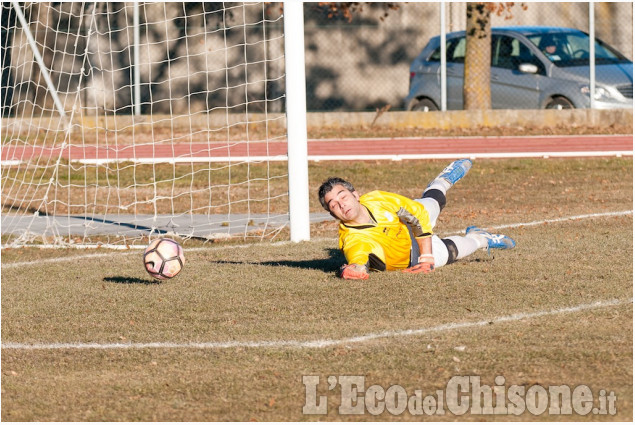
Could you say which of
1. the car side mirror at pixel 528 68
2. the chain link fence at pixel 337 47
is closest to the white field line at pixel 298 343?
the car side mirror at pixel 528 68

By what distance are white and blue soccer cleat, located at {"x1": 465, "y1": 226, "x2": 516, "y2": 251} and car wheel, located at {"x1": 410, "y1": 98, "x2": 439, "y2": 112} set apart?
1267 cm

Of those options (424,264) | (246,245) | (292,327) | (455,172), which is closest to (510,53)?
(246,245)

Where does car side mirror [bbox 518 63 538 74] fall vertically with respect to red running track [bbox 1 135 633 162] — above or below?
above

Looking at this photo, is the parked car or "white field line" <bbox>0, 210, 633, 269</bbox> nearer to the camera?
"white field line" <bbox>0, 210, 633, 269</bbox>

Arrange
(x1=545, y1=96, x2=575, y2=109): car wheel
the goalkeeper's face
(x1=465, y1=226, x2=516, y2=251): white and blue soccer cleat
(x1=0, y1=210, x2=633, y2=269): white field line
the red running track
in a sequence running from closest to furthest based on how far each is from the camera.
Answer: the goalkeeper's face, (x1=465, y1=226, x2=516, y2=251): white and blue soccer cleat, (x1=0, y1=210, x2=633, y2=269): white field line, the red running track, (x1=545, y1=96, x2=575, y2=109): car wheel

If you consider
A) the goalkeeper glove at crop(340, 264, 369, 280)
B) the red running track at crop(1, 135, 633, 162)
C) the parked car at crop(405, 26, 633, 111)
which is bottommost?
the goalkeeper glove at crop(340, 264, 369, 280)

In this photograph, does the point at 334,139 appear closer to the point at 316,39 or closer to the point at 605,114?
the point at 605,114

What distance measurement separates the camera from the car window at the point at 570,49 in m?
19.0

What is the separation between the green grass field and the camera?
4.41 meters

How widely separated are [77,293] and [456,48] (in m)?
14.7

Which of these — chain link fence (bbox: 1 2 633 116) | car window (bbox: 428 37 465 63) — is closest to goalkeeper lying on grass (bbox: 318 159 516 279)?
car window (bbox: 428 37 465 63)

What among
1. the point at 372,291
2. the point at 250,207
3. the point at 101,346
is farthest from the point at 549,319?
the point at 250,207

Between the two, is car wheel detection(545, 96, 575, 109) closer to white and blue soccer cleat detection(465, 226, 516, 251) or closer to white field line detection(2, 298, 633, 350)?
white and blue soccer cleat detection(465, 226, 516, 251)

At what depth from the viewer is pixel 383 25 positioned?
26391 millimetres
